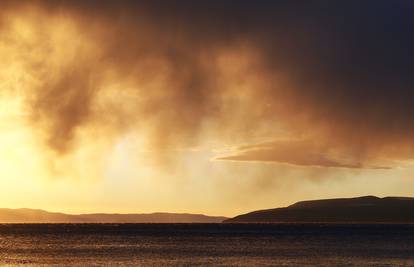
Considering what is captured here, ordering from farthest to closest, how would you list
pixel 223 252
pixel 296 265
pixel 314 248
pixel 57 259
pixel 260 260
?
pixel 314 248 → pixel 223 252 → pixel 57 259 → pixel 260 260 → pixel 296 265

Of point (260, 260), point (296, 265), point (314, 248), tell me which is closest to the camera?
point (296, 265)

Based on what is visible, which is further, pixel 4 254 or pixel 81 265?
pixel 4 254

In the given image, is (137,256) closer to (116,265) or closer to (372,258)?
(116,265)

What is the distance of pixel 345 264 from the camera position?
96875 mm

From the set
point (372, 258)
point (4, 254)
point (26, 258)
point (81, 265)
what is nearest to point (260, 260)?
point (372, 258)

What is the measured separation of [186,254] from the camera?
4628 inches

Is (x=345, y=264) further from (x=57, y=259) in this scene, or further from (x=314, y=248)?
Result: (x=57, y=259)

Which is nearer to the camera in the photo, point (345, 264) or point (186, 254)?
point (345, 264)

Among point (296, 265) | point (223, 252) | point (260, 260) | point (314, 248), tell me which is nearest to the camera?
point (296, 265)

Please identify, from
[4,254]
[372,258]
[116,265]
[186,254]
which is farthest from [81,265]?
[372,258]

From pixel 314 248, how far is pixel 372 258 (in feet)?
83.2

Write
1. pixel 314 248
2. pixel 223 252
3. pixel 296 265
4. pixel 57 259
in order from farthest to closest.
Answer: pixel 314 248 → pixel 223 252 → pixel 57 259 → pixel 296 265

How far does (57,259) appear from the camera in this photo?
112m

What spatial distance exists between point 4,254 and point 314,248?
181ft
